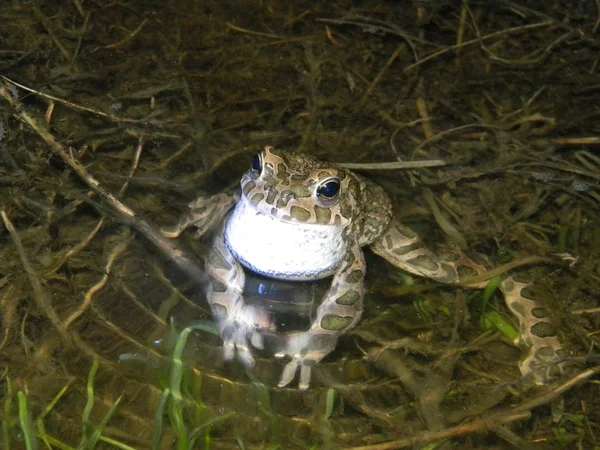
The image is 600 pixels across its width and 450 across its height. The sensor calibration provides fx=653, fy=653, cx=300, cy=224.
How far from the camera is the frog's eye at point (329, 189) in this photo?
3.73 m

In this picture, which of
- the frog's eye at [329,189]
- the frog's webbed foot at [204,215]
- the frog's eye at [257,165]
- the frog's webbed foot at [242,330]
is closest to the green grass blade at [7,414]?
the frog's webbed foot at [242,330]

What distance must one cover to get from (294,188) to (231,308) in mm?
869

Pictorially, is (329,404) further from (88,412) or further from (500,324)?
(500,324)

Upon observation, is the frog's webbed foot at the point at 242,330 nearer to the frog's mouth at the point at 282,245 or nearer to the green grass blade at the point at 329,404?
the frog's mouth at the point at 282,245

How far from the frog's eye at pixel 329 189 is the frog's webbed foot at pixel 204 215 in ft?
3.13

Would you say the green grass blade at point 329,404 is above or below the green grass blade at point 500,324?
above

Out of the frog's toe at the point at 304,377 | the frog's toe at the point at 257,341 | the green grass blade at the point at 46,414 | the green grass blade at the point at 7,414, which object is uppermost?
the green grass blade at the point at 7,414

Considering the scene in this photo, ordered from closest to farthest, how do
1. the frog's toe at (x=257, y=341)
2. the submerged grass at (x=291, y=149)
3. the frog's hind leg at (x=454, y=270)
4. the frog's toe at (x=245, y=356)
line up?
the submerged grass at (x=291, y=149) < the frog's toe at (x=245, y=356) < the frog's toe at (x=257, y=341) < the frog's hind leg at (x=454, y=270)

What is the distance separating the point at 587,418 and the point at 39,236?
3.46m

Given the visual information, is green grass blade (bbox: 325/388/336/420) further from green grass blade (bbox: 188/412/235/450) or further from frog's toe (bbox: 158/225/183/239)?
frog's toe (bbox: 158/225/183/239)

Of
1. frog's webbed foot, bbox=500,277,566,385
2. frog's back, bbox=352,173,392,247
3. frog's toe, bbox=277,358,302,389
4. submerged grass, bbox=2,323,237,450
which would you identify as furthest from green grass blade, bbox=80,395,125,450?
frog's webbed foot, bbox=500,277,566,385

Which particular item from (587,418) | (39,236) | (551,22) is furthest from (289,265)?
(551,22)

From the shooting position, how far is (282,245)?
12.6 ft

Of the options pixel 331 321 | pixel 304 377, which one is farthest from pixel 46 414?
pixel 331 321
